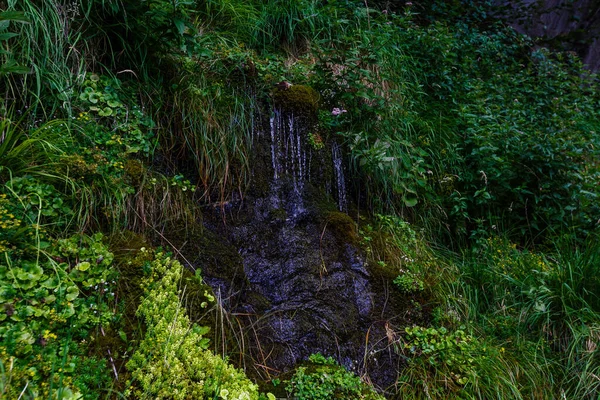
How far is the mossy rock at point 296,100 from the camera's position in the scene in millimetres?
3236

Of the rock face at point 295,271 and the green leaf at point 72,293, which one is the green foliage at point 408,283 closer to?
the rock face at point 295,271

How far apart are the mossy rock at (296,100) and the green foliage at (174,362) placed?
1848 mm

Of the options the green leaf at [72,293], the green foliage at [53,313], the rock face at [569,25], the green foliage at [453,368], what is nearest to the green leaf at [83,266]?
the green foliage at [53,313]

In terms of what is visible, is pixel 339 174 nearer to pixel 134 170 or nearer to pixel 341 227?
pixel 341 227

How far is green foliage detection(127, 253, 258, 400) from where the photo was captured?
5.23 feet

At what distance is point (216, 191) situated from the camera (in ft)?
9.09

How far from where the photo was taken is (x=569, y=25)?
7.20m

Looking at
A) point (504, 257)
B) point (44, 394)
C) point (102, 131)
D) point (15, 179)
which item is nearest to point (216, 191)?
point (102, 131)

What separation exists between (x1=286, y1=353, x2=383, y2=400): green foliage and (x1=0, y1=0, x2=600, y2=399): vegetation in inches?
0.5

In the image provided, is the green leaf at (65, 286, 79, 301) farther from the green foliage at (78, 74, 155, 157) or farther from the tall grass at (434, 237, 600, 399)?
the tall grass at (434, 237, 600, 399)

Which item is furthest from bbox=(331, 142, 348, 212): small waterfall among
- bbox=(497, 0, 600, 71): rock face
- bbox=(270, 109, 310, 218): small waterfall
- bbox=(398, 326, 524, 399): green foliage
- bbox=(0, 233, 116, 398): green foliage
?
bbox=(497, 0, 600, 71): rock face

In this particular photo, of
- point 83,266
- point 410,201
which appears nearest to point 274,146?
point 410,201

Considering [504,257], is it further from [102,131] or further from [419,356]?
[102,131]

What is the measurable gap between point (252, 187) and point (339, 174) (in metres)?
0.87
